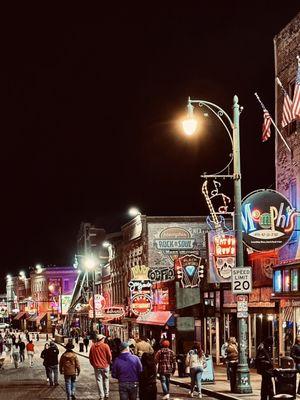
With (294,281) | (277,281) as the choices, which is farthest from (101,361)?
(277,281)

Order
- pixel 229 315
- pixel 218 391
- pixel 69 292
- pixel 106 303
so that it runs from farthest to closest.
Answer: pixel 69 292 < pixel 106 303 < pixel 229 315 < pixel 218 391

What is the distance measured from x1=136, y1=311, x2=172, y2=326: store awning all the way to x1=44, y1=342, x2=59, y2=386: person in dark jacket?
1632cm

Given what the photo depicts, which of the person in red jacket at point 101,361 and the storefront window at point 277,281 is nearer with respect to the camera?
the person in red jacket at point 101,361

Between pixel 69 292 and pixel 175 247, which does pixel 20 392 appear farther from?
pixel 69 292

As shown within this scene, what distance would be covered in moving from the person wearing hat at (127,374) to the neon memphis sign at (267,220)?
10077 mm

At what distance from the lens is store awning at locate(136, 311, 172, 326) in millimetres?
44006

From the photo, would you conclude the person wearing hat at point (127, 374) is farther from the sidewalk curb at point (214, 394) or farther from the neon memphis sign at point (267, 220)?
the neon memphis sign at point (267, 220)

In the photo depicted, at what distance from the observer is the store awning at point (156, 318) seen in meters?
44.0

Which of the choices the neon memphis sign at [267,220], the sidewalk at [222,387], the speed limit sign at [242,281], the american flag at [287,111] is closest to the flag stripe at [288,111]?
the american flag at [287,111]

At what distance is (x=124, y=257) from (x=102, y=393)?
44.5 metres

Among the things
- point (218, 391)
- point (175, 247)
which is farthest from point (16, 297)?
point (218, 391)

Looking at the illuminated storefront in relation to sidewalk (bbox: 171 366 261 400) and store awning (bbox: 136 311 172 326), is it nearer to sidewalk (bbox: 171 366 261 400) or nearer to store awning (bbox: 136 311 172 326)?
sidewalk (bbox: 171 366 261 400)

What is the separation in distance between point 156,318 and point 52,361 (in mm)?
20107

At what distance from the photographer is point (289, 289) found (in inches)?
1075
